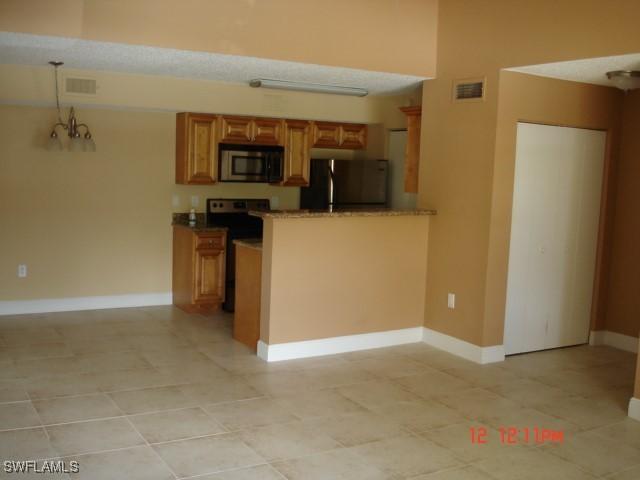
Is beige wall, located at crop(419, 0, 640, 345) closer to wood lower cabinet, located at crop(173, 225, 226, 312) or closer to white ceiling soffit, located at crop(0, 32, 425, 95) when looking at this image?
white ceiling soffit, located at crop(0, 32, 425, 95)

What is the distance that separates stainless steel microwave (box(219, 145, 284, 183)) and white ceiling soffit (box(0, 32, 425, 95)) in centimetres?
85

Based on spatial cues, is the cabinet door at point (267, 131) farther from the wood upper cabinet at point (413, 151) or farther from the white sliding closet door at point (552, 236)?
the white sliding closet door at point (552, 236)

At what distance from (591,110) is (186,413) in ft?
12.9

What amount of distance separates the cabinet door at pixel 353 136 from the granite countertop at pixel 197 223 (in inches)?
69.0

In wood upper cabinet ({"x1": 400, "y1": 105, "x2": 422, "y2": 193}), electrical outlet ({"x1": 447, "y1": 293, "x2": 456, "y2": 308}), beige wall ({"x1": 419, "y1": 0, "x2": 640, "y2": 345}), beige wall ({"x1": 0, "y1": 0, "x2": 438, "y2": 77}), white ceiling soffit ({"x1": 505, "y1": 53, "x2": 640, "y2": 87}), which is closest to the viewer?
beige wall ({"x1": 0, "y1": 0, "x2": 438, "y2": 77})

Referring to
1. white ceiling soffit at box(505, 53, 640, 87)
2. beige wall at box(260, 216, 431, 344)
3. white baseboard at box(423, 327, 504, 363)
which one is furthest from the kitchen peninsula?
white ceiling soffit at box(505, 53, 640, 87)

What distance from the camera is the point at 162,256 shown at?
6953 millimetres

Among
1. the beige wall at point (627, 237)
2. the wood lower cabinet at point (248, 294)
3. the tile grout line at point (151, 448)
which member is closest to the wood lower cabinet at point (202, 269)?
the wood lower cabinet at point (248, 294)

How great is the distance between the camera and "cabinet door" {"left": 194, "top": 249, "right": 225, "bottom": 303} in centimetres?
654

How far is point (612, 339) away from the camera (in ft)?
19.4

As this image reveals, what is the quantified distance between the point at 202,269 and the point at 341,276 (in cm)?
177

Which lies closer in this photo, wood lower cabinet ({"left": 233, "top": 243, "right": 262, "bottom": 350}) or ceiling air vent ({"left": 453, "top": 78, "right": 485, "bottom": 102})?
ceiling air vent ({"left": 453, "top": 78, "right": 485, "bottom": 102})

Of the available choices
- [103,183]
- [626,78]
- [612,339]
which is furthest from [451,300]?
[103,183]

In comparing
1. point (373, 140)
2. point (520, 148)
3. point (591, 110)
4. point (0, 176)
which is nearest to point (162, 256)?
point (0, 176)
